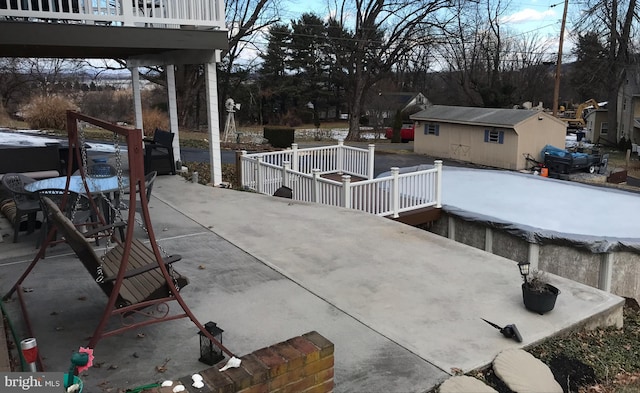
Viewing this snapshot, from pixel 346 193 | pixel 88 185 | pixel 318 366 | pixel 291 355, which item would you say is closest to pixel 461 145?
pixel 346 193

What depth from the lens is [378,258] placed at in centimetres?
547

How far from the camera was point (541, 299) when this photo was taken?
13.4 ft

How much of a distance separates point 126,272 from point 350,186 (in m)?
5.05

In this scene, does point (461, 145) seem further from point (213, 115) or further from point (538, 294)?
point (538, 294)

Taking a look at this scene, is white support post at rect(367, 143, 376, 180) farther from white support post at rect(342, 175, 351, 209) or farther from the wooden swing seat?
the wooden swing seat

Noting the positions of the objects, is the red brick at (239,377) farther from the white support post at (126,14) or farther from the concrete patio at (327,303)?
the white support post at (126,14)

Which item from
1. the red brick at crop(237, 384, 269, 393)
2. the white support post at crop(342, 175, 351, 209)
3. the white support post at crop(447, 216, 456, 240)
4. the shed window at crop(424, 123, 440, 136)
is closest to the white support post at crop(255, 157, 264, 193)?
the white support post at crop(342, 175, 351, 209)

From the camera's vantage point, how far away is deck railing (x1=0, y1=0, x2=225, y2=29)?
680 centimetres

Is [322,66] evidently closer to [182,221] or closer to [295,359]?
[182,221]

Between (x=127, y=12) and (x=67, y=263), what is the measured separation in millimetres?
4089

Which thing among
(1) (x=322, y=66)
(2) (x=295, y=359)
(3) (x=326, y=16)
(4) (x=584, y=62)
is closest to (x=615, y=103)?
(4) (x=584, y=62)

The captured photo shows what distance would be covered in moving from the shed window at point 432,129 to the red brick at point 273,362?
22.0m

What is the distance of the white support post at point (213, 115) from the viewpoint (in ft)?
28.2

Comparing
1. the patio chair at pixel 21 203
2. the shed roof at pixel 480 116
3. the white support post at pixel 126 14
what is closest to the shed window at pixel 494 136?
the shed roof at pixel 480 116
